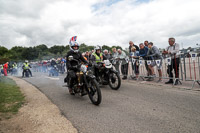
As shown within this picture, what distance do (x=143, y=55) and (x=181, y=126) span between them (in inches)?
226

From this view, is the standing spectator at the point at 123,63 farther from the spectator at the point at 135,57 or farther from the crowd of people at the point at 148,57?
the spectator at the point at 135,57

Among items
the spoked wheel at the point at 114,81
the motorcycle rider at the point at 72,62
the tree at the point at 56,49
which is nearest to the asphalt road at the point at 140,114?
the motorcycle rider at the point at 72,62

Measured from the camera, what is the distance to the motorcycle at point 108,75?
20.5 ft

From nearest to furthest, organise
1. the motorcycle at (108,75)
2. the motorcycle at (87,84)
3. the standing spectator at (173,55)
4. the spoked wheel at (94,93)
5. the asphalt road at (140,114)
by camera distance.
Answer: the asphalt road at (140,114), the spoked wheel at (94,93), the motorcycle at (87,84), the motorcycle at (108,75), the standing spectator at (173,55)

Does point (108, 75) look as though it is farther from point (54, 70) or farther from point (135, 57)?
point (54, 70)

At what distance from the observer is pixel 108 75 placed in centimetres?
655

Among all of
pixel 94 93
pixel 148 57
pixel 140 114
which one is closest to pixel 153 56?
pixel 148 57

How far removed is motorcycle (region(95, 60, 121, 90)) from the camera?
6.26 meters

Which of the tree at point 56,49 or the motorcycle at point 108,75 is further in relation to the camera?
the tree at point 56,49

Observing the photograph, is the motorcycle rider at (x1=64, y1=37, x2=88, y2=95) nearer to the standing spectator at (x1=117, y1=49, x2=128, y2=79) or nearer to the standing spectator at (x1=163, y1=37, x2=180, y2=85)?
the standing spectator at (x1=163, y1=37, x2=180, y2=85)

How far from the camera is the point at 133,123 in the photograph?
10.1 feet

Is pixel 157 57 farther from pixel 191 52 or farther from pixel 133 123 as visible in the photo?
pixel 133 123

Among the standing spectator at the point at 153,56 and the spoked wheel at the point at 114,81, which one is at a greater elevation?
the standing spectator at the point at 153,56

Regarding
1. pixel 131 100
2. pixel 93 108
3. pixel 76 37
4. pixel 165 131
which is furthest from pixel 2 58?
pixel 165 131
